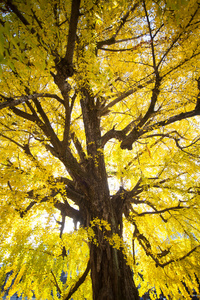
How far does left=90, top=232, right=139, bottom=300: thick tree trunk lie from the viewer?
2.09 metres

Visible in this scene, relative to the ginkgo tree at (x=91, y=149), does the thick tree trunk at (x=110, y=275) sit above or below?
below

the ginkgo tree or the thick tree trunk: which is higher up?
the ginkgo tree

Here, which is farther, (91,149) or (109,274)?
(91,149)

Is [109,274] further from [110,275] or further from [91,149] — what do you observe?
[91,149]

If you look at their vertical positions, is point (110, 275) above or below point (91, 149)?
below

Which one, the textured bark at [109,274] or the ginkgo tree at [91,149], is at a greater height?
the ginkgo tree at [91,149]

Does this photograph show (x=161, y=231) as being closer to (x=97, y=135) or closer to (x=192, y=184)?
(x=192, y=184)

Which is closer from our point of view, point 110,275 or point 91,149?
point 110,275

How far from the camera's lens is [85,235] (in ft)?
8.14

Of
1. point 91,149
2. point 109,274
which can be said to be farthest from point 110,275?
point 91,149

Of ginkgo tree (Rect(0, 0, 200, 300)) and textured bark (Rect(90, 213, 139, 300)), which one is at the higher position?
ginkgo tree (Rect(0, 0, 200, 300))

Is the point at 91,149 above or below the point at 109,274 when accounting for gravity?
above

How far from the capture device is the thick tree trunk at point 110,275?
2.09 metres

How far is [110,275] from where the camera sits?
221 centimetres
